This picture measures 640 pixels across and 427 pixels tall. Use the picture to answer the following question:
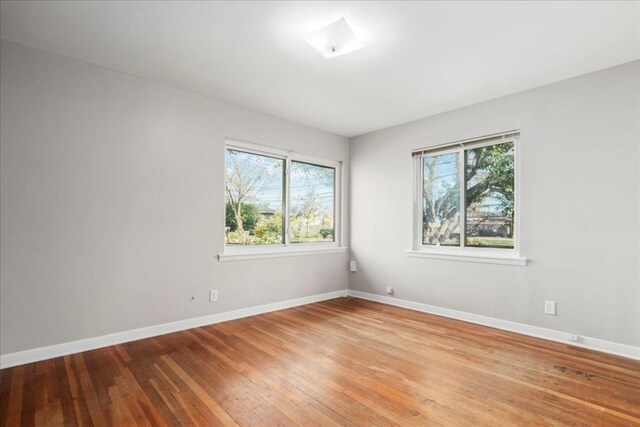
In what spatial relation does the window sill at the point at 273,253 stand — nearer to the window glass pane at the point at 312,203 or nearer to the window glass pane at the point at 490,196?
the window glass pane at the point at 312,203

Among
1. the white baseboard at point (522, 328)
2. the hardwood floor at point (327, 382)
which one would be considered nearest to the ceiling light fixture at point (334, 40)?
the hardwood floor at point (327, 382)

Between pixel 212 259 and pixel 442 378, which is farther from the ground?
pixel 212 259

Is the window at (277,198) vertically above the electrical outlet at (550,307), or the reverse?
the window at (277,198)

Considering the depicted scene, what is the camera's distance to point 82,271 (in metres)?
2.88

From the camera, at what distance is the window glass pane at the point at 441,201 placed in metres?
4.14

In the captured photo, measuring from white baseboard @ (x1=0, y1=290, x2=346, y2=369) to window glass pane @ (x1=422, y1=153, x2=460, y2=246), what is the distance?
6.77 ft

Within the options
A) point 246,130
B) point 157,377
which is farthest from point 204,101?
point 157,377

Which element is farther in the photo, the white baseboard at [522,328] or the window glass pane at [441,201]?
the window glass pane at [441,201]

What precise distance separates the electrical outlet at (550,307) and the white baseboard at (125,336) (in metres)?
→ 2.83

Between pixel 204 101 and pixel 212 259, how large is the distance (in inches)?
69.4

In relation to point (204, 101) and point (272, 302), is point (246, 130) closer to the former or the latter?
point (204, 101)

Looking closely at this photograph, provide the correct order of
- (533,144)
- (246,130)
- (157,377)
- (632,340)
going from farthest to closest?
1. (246,130)
2. (533,144)
3. (632,340)
4. (157,377)

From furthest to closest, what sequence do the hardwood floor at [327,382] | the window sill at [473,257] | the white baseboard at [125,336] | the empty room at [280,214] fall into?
the window sill at [473,257] → the white baseboard at [125,336] → the empty room at [280,214] → the hardwood floor at [327,382]

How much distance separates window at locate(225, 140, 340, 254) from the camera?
4.04 meters
